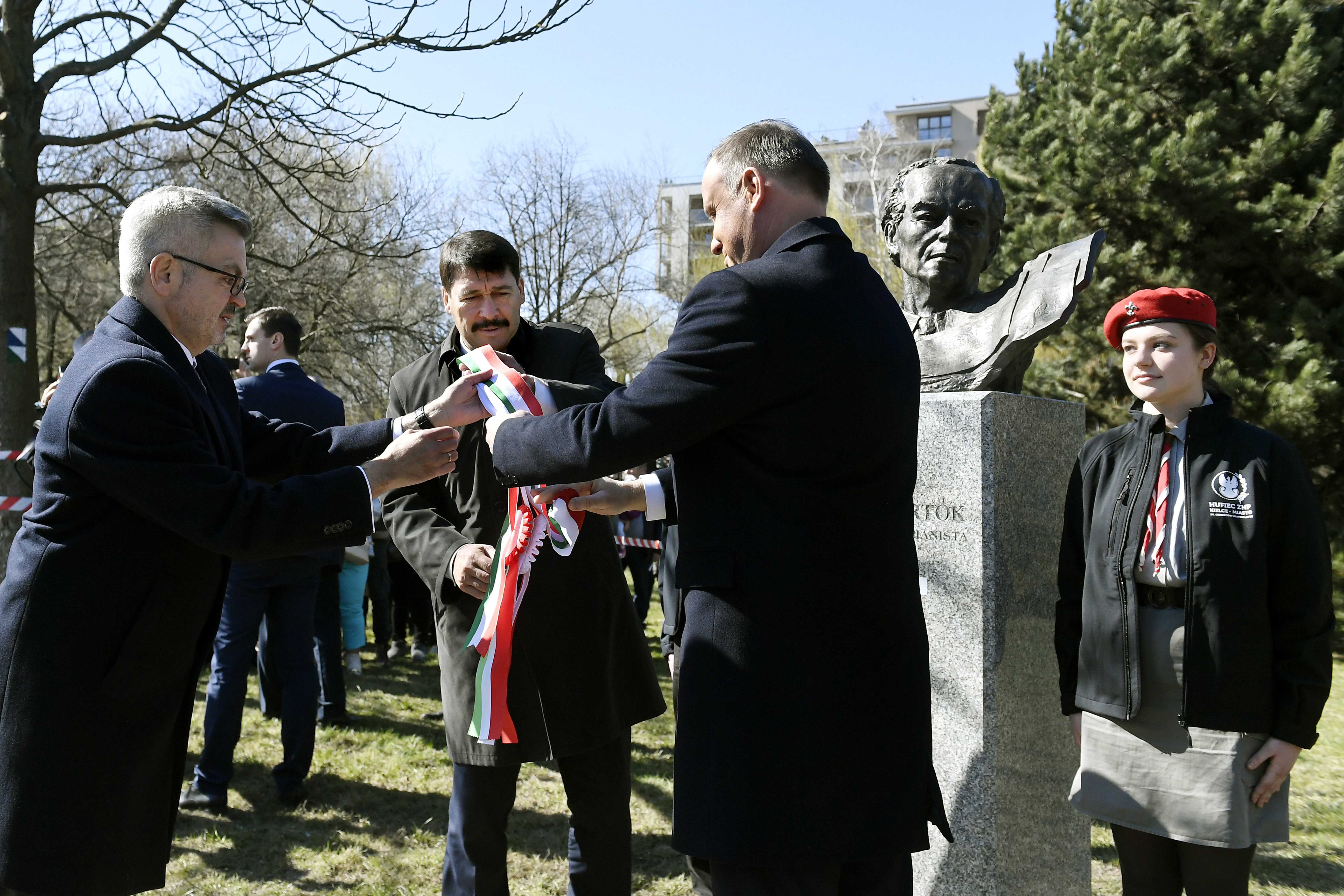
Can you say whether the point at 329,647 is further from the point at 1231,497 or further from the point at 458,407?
the point at 1231,497

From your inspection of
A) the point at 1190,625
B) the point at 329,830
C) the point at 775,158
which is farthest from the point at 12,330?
the point at 1190,625

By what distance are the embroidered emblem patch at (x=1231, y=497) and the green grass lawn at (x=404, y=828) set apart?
214cm

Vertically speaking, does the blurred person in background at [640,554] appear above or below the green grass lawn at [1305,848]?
above

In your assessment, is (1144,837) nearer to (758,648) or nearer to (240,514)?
(758,648)

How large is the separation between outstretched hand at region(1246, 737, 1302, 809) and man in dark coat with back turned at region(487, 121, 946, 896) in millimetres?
1226

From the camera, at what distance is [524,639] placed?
3102mm

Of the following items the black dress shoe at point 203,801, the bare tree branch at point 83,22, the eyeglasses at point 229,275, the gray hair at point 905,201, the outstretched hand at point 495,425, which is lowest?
the black dress shoe at point 203,801

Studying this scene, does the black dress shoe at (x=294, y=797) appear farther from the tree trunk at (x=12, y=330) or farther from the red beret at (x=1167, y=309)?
the red beret at (x=1167, y=309)

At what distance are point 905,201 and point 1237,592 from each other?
2.06 meters

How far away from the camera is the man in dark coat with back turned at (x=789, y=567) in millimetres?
2133

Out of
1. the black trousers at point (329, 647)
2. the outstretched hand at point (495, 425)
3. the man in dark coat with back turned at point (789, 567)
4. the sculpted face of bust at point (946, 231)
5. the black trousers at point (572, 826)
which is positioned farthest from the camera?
the black trousers at point (329, 647)

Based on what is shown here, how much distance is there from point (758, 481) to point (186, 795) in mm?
4288

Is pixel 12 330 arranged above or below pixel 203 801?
above

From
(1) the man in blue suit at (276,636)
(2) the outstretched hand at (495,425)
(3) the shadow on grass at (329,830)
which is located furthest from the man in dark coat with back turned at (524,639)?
(1) the man in blue suit at (276,636)
